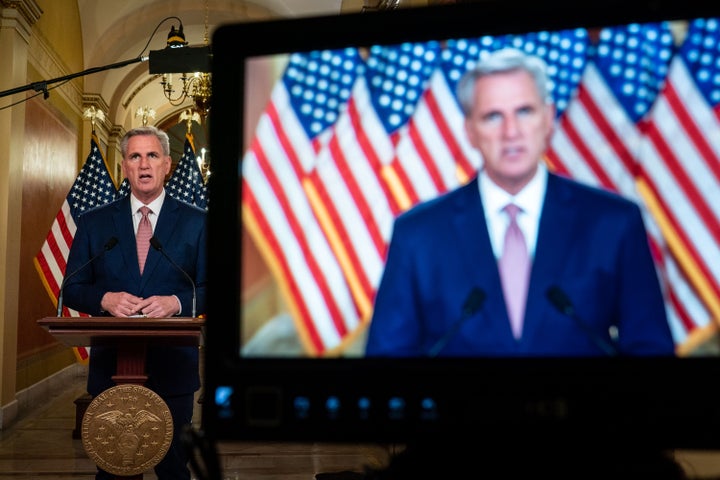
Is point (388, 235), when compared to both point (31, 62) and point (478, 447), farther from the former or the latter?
point (31, 62)

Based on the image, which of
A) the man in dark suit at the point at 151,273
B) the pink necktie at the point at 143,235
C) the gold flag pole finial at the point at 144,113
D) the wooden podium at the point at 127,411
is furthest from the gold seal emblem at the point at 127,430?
the gold flag pole finial at the point at 144,113

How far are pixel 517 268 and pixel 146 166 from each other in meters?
2.54

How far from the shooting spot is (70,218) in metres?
7.10

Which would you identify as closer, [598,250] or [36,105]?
[598,250]

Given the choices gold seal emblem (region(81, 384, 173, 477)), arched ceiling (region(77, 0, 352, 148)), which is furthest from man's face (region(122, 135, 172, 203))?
arched ceiling (region(77, 0, 352, 148))

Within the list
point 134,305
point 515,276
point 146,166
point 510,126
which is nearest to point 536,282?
point 515,276

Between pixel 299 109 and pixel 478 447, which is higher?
pixel 299 109

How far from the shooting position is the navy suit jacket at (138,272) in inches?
115

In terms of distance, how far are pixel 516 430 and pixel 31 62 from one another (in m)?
8.36

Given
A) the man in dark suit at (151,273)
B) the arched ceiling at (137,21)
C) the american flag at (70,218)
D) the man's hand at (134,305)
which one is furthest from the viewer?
the arched ceiling at (137,21)

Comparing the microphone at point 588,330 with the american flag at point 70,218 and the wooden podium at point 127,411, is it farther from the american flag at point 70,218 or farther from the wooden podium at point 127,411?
the american flag at point 70,218

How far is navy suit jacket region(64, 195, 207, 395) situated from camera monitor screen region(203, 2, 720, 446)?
7.07 ft

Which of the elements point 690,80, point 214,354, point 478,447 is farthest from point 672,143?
point 214,354

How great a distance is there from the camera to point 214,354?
2.59 ft
